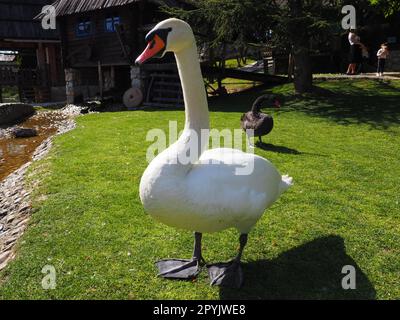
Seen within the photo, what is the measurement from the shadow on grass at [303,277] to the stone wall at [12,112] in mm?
15831

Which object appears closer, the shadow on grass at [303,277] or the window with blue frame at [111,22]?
the shadow on grass at [303,277]

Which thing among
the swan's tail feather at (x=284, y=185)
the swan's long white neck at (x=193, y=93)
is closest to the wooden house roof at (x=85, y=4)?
the swan's tail feather at (x=284, y=185)

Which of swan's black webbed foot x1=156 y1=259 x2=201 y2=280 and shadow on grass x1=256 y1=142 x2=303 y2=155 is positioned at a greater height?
shadow on grass x1=256 y1=142 x2=303 y2=155

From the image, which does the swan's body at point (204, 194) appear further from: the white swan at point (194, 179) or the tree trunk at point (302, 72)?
the tree trunk at point (302, 72)

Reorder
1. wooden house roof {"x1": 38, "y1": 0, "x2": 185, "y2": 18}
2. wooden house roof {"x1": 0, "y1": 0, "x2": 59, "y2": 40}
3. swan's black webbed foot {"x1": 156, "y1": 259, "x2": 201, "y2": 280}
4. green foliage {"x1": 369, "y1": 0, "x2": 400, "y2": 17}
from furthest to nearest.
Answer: wooden house roof {"x1": 0, "y1": 0, "x2": 59, "y2": 40}, wooden house roof {"x1": 38, "y1": 0, "x2": 185, "y2": 18}, green foliage {"x1": 369, "y1": 0, "x2": 400, "y2": 17}, swan's black webbed foot {"x1": 156, "y1": 259, "x2": 201, "y2": 280}

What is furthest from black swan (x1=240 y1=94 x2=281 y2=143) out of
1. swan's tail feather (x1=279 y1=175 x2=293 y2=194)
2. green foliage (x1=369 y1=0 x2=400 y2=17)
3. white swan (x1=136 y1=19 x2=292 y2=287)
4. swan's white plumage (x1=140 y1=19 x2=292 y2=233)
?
green foliage (x1=369 y1=0 x2=400 y2=17)

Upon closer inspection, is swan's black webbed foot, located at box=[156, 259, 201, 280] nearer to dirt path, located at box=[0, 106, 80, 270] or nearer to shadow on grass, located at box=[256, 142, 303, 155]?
A: dirt path, located at box=[0, 106, 80, 270]

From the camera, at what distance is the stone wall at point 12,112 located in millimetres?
16828

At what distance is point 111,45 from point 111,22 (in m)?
1.12

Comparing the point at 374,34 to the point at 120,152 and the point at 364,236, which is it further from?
the point at 364,236

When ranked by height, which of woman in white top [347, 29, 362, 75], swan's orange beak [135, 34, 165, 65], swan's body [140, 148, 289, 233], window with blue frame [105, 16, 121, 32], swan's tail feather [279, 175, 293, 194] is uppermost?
window with blue frame [105, 16, 121, 32]

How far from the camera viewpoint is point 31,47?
87.7 feet

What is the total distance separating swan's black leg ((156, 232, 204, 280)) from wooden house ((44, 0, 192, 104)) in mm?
12870

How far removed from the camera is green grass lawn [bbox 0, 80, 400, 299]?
3758 mm
